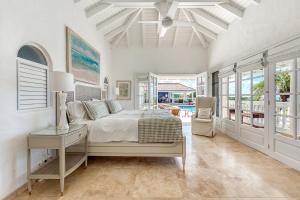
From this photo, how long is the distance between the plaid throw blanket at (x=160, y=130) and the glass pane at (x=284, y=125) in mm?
1835

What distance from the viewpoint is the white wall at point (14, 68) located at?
206 centimetres

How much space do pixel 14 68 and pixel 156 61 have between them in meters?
5.49

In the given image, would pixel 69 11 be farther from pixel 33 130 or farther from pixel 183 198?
pixel 183 198

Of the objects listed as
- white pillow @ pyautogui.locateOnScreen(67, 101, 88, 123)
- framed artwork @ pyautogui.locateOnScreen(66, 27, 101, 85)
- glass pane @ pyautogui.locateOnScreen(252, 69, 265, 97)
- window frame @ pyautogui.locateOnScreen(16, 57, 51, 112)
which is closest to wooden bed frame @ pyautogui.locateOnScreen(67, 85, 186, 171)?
white pillow @ pyautogui.locateOnScreen(67, 101, 88, 123)

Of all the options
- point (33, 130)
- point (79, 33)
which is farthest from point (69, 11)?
point (33, 130)

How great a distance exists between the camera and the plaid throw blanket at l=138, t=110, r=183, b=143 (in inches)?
120

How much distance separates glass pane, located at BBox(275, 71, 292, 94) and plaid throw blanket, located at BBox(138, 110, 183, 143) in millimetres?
1941

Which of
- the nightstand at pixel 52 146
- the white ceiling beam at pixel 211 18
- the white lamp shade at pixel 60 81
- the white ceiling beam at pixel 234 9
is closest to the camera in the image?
the nightstand at pixel 52 146

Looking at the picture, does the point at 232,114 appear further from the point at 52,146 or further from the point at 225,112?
the point at 52,146

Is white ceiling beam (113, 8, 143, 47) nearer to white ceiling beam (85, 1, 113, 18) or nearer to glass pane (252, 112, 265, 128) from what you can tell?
white ceiling beam (85, 1, 113, 18)

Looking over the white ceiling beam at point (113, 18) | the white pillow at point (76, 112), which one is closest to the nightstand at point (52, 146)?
the white pillow at point (76, 112)

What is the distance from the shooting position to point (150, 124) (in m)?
3.09

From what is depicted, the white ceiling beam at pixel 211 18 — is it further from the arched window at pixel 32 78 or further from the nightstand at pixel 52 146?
the nightstand at pixel 52 146

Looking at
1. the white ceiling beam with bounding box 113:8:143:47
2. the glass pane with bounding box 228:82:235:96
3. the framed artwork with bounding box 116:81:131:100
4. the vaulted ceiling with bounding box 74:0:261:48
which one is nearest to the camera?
the vaulted ceiling with bounding box 74:0:261:48
